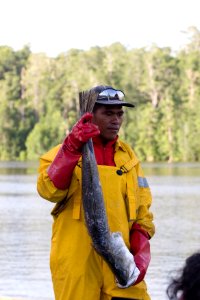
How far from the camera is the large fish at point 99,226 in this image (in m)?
3.70

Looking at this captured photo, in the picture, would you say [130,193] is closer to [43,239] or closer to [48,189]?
[48,189]

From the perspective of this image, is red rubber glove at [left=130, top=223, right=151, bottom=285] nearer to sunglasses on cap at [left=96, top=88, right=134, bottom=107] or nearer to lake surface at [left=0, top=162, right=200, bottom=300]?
lake surface at [left=0, top=162, right=200, bottom=300]

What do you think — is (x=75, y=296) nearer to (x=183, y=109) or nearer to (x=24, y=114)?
(x=183, y=109)

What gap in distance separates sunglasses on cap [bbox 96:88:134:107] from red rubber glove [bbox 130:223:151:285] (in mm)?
496

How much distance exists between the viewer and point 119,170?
3.90 m

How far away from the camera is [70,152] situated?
3.76m

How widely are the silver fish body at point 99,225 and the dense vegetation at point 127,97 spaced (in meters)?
76.3

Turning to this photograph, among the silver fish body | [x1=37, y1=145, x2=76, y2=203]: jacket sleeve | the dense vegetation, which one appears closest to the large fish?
the silver fish body

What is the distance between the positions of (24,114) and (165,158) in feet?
50.7

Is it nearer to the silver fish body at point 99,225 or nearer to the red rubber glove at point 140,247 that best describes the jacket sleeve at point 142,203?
the red rubber glove at point 140,247

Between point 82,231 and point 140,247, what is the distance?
245 millimetres

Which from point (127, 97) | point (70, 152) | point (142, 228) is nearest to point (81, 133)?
point (70, 152)

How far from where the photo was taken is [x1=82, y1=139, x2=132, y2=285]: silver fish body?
3695mm

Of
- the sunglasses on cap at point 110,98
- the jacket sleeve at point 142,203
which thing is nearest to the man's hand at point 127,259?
the jacket sleeve at point 142,203
